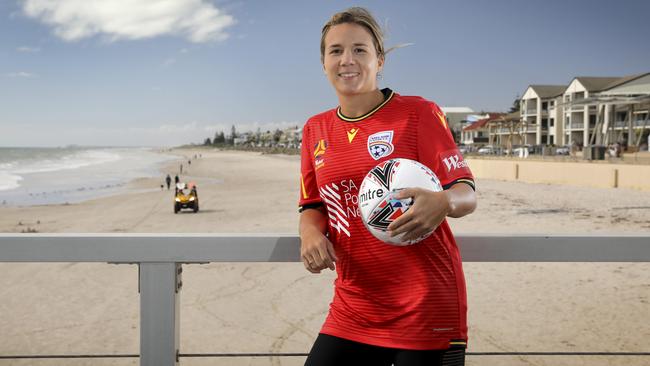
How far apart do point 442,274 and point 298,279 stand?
22.6 ft

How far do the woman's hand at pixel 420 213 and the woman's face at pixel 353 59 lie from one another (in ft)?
1.49

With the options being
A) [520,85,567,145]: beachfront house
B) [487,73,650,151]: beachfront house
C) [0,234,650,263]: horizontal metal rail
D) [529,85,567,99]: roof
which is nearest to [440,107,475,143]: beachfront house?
[487,73,650,151]: beachfront house

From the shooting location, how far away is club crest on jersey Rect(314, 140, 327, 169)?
1841 mm

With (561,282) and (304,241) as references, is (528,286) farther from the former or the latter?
(304,241)

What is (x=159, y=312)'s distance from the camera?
2.05 metres

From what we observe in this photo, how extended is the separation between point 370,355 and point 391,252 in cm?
34

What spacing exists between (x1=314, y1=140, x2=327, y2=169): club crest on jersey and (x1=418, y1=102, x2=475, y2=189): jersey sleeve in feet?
1.05

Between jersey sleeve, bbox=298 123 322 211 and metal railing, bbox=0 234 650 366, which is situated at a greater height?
jersey sleeve, bbox=298 123 322 211

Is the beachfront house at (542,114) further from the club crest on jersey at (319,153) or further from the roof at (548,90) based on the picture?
the club crest on jersey at (319,153)

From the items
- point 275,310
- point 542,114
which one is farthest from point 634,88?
point 542,114

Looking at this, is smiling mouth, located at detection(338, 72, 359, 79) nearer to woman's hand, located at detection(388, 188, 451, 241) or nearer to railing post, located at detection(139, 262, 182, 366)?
woman's hand, located at detection(388, 188, 451, 241)

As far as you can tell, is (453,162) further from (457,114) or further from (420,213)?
(457,114)

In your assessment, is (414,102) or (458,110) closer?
(414,102)

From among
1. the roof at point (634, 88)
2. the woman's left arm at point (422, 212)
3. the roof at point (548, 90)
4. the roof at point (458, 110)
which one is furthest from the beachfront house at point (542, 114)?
the woman's left arm at point (422, 212)
